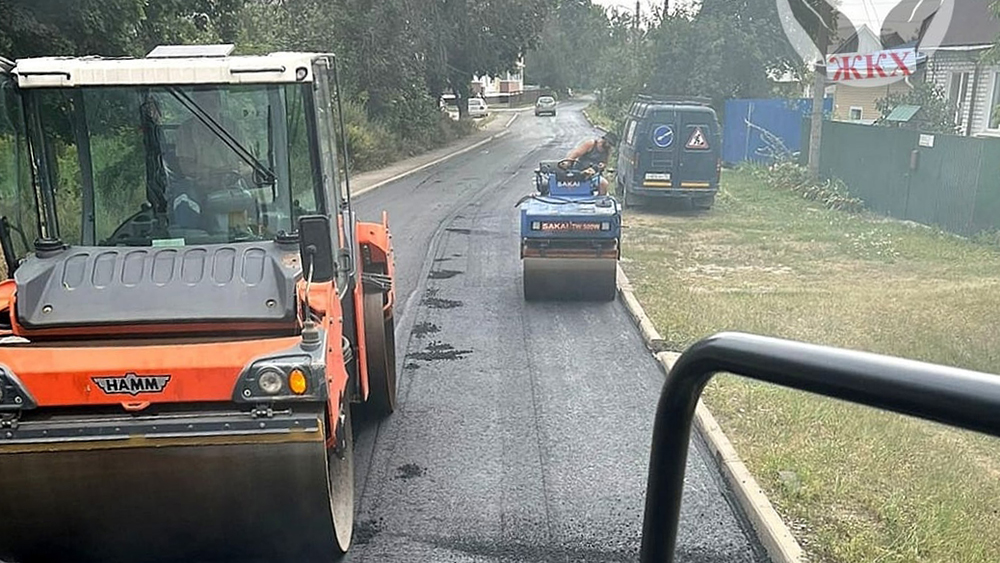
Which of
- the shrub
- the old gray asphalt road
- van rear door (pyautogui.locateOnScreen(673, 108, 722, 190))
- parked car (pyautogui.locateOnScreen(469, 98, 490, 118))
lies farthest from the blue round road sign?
parked car (pyautogui.locateOnScreen(469, 98, 490, 118))

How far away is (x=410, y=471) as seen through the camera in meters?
6.33

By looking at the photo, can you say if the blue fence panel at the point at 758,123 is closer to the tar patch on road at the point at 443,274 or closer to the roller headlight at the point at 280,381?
the tar patch on road at the point at 443,274

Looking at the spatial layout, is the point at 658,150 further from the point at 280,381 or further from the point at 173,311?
the point at 280,381

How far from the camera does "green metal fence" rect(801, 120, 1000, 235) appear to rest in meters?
15.3

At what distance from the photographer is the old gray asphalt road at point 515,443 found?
5375mm

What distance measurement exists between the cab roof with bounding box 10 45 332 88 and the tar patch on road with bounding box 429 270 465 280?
309 inches

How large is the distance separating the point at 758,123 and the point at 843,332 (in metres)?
22.3

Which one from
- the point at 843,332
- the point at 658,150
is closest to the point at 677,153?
the point at 658,150

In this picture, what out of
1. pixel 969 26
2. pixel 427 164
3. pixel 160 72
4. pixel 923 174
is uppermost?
pixel 969 26

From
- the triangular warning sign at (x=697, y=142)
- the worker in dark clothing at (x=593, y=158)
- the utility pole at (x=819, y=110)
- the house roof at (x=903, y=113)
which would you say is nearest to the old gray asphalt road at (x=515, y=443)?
the worker in dark clothing at (x=593, y=158)

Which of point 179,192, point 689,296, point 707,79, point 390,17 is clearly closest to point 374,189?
point 390,17

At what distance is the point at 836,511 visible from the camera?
540 cm

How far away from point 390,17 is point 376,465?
82.9ft

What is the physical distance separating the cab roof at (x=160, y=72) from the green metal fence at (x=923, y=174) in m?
13.7
